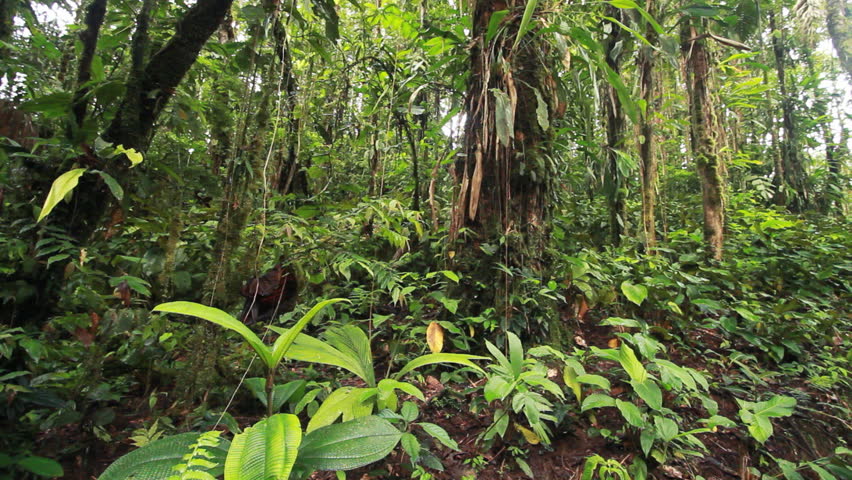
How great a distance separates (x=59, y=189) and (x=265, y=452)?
3.44 ft

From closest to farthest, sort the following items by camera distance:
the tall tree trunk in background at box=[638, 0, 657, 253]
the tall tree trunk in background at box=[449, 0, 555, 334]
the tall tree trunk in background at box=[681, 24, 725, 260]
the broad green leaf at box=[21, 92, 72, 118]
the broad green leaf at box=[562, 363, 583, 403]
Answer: the broad green leaf at box=[21, 92, 72, 118]
the broad green leaf at box=[562, 363, 583, 403]
the tall tree trunk in background at box=[449, 0, 555, 334]
the tall tree trunk in background at box=[638, 0, 657, 253]
the tall tree trunk in background at box=[681, 24, 725, 260]

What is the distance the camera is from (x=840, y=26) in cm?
702

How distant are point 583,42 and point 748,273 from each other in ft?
7.13

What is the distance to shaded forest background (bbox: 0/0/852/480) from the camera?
1.41 m

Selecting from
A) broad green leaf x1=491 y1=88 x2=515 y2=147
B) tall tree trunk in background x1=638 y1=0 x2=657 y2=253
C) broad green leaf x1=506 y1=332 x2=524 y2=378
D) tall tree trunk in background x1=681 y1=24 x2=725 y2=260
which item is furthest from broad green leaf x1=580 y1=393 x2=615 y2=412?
tall tree trunk in background x1=681 y1=24 x2=725 y2=260

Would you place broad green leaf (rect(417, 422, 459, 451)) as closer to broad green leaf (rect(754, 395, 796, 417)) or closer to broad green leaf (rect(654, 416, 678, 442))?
broad green leaf (rect(654, 416, 678, 442))

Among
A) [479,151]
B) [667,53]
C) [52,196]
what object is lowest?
[52,196]

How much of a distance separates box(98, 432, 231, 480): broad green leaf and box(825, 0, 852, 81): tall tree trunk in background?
10.4 meters

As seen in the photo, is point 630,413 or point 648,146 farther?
point 648,146

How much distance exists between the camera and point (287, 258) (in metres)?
2.09

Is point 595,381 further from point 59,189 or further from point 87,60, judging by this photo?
point 87,60

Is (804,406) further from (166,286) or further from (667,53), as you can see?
(166,286)

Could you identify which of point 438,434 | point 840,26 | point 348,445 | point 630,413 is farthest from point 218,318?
point 840,26

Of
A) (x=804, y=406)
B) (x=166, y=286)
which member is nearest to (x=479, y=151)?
(x=166, y=286)
